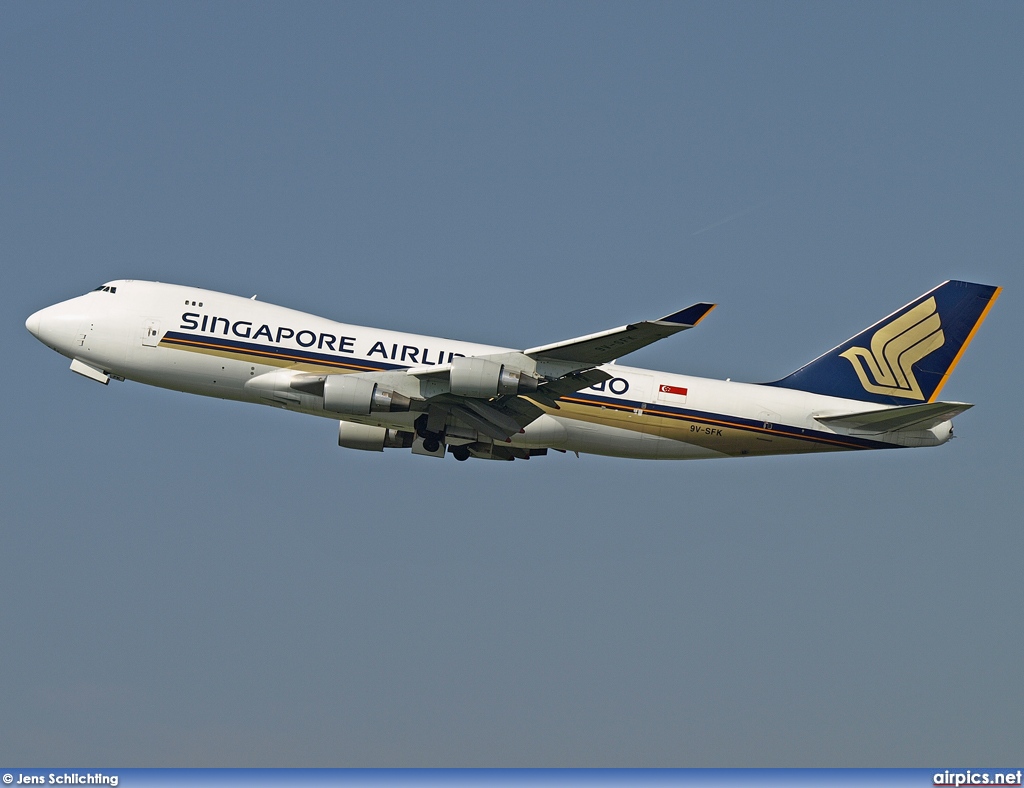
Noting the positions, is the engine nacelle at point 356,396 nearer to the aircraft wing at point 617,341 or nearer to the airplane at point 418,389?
the airplane at point 418,389

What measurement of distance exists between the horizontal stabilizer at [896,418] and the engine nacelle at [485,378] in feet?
39.9

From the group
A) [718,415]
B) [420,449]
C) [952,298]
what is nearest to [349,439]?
[420,449]

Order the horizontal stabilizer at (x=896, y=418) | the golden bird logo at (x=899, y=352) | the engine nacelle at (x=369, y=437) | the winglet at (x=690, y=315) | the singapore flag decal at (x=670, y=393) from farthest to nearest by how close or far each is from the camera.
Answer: the golden bird logo at (x=899, y=352), the engine nacelle at (x=369, y=437), the singapore flag decal at (x=670, y=393), the horizontal stabilizer at (x=896, y=418), the winglet at (x=690, y=315)

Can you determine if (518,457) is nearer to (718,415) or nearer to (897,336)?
(718,415)

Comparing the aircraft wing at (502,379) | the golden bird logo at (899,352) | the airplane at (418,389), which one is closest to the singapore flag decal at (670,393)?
the airplane at (418,389)

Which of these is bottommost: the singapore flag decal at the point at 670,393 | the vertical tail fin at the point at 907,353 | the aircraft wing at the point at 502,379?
the aircraft wing at the point at 502,379

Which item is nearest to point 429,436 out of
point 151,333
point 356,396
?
point 356,396

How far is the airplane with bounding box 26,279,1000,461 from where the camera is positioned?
45938 millimetres

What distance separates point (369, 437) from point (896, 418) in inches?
771

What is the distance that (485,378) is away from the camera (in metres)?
44.0

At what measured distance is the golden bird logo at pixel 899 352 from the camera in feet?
169

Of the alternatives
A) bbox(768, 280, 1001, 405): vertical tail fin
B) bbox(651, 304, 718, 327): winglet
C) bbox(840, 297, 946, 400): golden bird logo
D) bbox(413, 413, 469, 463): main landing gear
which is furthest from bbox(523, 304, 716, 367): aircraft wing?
bbox(840, 297, 946, 400): golden bird logo

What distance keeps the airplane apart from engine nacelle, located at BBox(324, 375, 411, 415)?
4 cm

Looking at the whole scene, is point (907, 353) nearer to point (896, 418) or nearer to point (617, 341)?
point (896, 418)
